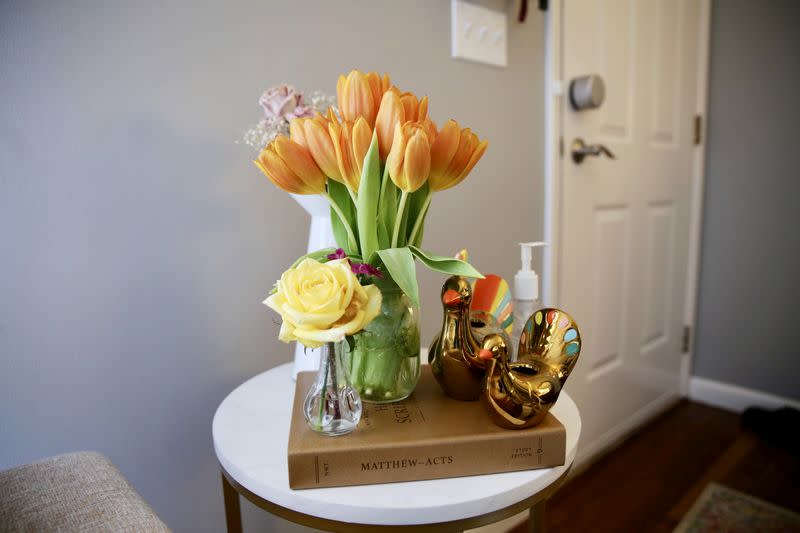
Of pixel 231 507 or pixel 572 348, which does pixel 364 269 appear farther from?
pixel 231 507

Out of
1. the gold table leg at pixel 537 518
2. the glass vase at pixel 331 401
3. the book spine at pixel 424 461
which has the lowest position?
the gold table leg at pixel 537 518

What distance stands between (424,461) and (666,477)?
4.23 feet

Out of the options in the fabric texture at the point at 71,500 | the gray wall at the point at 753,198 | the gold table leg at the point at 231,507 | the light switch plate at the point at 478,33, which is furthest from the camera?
the gray wall at the point at 753,198

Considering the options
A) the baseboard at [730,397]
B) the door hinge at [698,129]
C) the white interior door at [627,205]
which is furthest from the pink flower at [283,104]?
the baseboard at [730,397]

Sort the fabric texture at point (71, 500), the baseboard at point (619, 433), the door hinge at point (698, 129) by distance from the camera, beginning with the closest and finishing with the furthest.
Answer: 1. the fabric texture at point (71, 500)
2. the baseboard at point (619, 433)
3. the door hinge at point (698, 129)

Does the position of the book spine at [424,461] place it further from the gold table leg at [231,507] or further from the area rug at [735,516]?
the area rug at [735,516]

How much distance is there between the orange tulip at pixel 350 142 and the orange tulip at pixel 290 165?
0.03 metres

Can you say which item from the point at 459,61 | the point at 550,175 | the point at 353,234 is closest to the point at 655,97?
the point at 550,175

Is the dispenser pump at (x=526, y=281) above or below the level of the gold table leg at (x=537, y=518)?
above

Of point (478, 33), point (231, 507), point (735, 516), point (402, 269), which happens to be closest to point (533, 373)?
point (402, 269)

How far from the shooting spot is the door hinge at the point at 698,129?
1.77m

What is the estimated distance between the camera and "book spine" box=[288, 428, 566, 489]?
1.50 feet

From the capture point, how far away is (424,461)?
467 mm

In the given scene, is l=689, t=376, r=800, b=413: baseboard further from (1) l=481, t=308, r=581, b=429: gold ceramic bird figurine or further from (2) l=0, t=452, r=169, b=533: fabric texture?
(2) l=0, t=452, r=169, b=533: fabric texture
